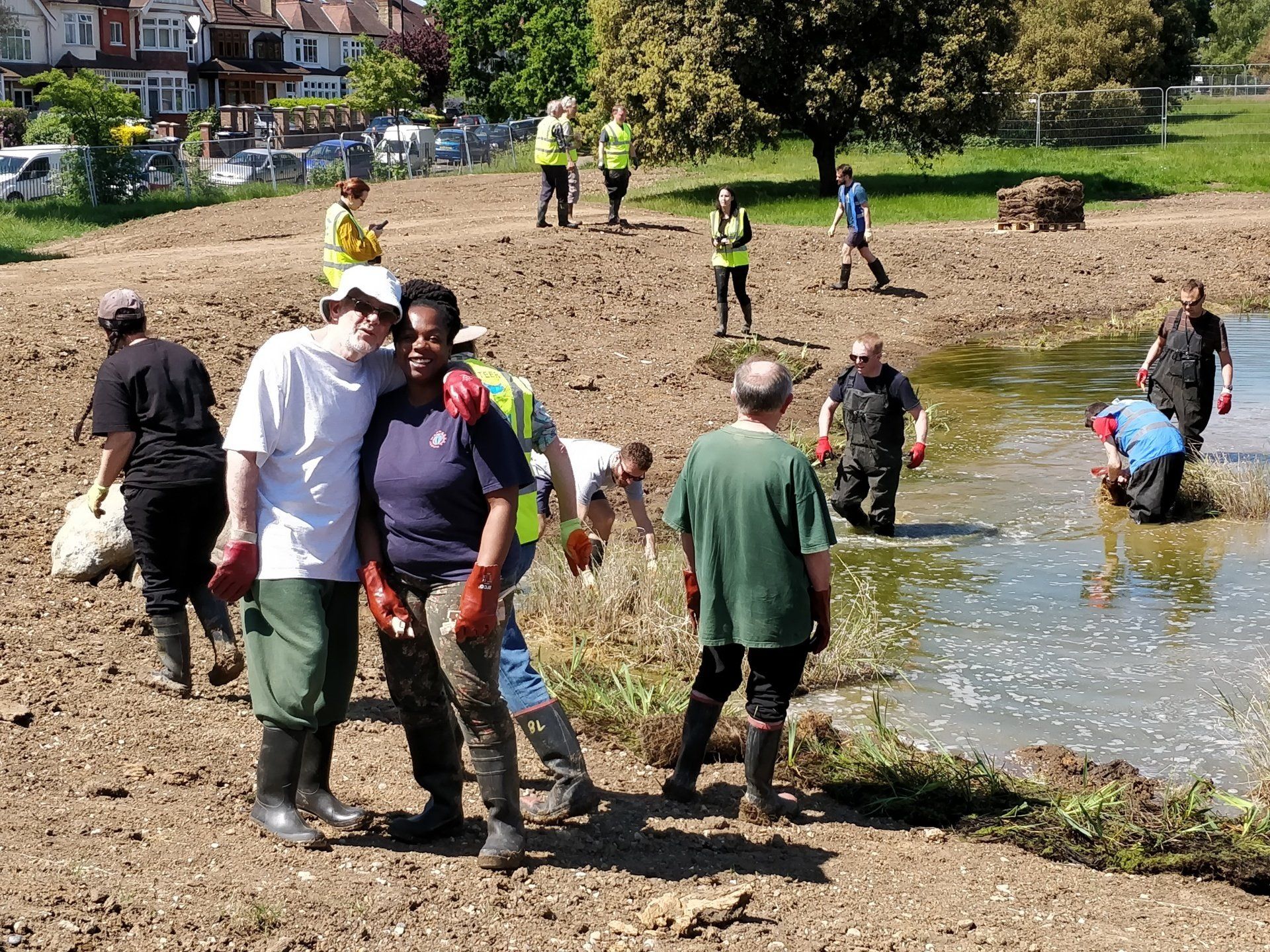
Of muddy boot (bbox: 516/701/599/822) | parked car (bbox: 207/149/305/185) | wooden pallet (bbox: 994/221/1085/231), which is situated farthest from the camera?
parked car (bbox: 207/149/305/185)

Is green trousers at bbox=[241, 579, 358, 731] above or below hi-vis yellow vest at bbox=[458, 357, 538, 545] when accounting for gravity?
below

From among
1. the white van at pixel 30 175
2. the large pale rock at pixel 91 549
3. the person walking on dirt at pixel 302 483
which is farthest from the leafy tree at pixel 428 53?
the person walking on dirt at pixel 302 483

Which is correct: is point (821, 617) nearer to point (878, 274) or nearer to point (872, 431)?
point (872, 431)

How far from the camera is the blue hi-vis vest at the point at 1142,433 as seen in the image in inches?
441

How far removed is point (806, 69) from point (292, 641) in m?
26.6

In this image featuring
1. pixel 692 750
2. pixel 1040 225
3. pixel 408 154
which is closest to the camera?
pixel 692 750

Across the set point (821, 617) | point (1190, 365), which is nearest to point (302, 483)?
point (821, 617)

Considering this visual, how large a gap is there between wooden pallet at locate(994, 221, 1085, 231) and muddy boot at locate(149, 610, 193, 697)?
22.0m

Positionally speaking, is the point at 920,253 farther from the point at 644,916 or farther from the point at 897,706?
the point at 644,916

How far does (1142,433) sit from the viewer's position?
11.3 m

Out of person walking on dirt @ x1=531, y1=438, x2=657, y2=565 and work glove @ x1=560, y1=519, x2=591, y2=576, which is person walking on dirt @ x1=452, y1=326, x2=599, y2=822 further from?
person walking on dirt @ x1=531, y1=438, x2=657, y2=565

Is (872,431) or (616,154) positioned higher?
(616,154)

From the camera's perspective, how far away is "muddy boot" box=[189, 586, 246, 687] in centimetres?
677

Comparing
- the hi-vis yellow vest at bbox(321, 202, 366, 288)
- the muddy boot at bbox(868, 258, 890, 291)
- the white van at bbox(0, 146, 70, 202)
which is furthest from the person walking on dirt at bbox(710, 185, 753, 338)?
the white van at bbox(0, 146, 70, 202)
